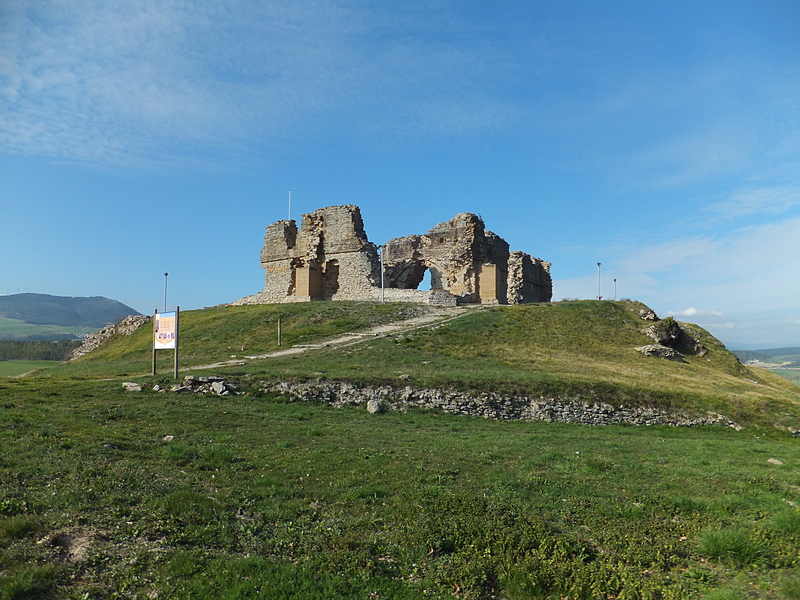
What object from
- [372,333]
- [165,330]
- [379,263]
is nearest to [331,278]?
[379,263]

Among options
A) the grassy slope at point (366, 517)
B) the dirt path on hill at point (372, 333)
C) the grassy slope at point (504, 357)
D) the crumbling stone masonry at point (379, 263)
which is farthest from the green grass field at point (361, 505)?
the crumbling stone masonry at point (379, 263)

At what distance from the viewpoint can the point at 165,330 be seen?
22453 mm

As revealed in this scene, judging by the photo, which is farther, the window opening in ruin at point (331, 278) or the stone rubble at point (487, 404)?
the window opening in ruin at point (331, 278)

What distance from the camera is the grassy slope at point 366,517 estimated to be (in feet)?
20.8

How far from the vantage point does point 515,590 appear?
6.55m

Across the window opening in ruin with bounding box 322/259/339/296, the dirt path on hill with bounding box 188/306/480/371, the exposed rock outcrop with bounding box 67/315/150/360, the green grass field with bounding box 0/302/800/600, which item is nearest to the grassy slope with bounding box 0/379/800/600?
the green grass field with bounding box 0/302/800/600

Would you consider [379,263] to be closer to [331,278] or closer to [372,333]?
[331,278]

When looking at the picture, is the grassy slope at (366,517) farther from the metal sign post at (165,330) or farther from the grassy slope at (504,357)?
the grassy slope at (504,357)

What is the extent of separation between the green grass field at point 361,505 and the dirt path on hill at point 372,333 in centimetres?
821

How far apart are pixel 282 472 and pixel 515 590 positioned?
5.34 meters

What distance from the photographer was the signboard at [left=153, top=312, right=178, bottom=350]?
22.0 meters

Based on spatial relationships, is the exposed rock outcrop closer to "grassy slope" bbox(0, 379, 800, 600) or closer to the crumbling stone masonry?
the crumbling stone masonry

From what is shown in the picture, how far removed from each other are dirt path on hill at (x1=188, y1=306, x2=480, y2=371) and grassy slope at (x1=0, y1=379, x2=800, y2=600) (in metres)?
13.0

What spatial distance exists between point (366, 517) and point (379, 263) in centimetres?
4156
